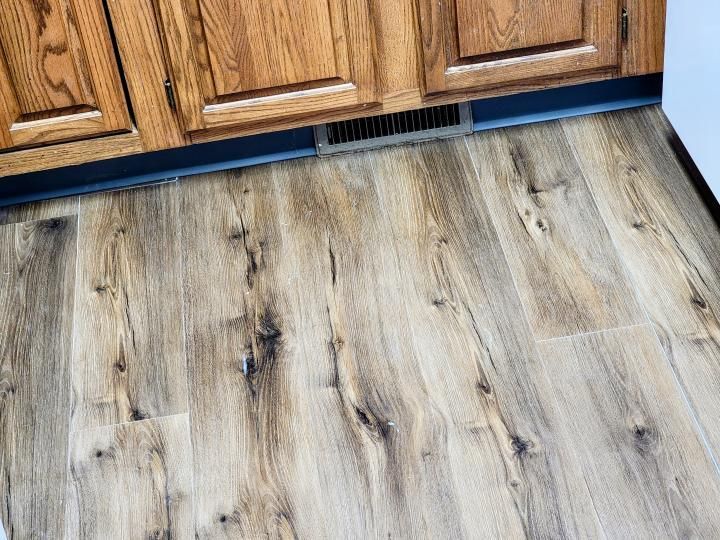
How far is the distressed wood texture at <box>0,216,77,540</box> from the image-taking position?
1658 millimetres

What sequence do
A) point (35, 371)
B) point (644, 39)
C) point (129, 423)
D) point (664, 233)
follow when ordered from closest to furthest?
point (129, 423)
point (35, 371)
point (664, 233)
point (644, 39)

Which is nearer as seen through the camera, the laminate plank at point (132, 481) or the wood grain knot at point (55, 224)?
the laminate plank at point (132, 481)

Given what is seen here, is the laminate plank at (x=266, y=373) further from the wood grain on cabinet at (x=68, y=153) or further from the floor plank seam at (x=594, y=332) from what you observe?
the floor plank seam at (x=594, y=332)

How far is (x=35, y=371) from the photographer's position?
6.11 ft

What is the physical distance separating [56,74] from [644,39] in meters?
1.10

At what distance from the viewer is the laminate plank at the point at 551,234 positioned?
185cm

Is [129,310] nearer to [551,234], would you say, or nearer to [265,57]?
[265,57]

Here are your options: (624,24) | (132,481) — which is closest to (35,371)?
(132,481)

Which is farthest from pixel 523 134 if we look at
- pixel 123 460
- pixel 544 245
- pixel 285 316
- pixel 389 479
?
pixel 123 460

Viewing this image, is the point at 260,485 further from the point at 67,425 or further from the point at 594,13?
the point at 594,13

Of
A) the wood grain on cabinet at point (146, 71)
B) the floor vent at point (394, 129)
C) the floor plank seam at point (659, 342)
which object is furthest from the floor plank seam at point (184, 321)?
the floor plank seam at point (659, 342)

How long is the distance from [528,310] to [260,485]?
554mm

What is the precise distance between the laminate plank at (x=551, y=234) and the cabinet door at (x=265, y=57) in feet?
1.02

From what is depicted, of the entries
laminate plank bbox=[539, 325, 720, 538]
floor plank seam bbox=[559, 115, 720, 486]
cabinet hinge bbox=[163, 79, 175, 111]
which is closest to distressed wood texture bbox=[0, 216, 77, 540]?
cabinet hinge bbox=[163, 79, 175, 111]
